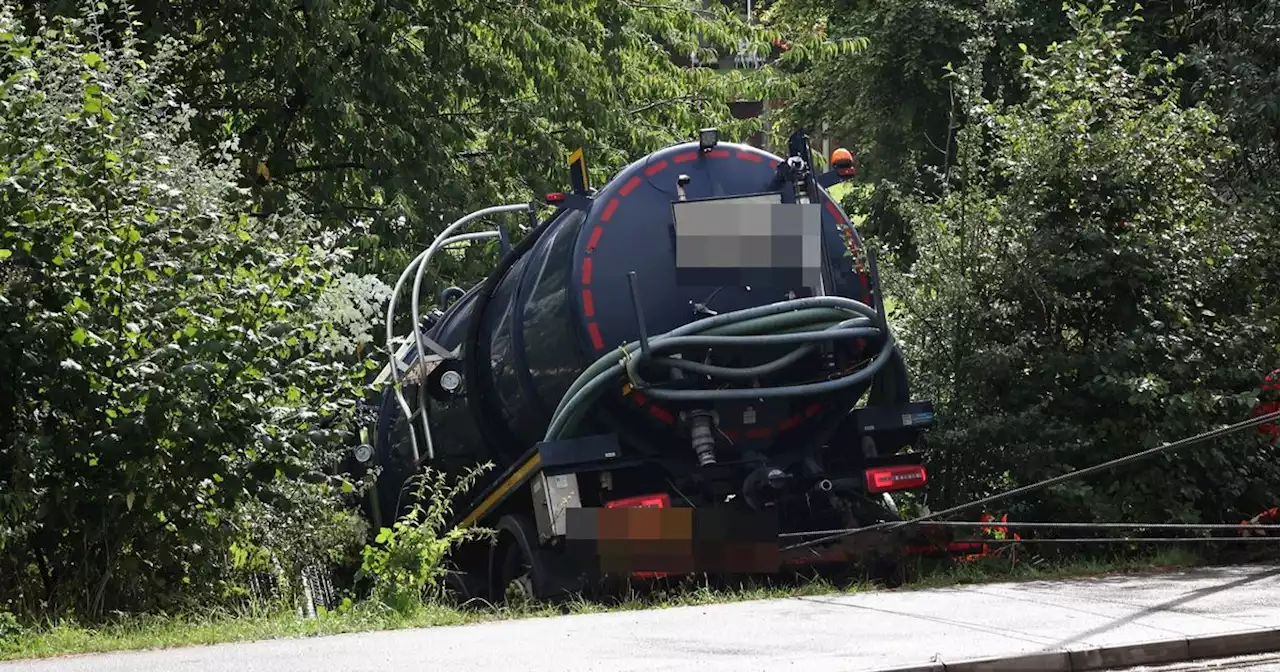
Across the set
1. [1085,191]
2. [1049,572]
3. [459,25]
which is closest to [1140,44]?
[459,25]

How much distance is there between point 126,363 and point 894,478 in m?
4.56

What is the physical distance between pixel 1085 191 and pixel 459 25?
27.9 ft

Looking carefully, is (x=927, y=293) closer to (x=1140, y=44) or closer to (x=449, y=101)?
(x=449, y=101)

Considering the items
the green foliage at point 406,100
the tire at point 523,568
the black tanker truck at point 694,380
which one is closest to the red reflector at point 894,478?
the black tanker truck at point 694,380

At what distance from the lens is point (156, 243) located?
935cm

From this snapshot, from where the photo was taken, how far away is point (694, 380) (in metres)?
9.48

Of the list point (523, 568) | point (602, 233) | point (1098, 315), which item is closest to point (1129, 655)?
point (602, 233)

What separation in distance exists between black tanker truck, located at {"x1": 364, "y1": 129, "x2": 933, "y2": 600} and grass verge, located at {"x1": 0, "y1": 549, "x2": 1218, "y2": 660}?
228 mm

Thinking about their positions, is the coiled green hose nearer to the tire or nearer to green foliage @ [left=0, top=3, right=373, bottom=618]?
the tire

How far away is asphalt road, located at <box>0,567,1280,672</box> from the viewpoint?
279 inches

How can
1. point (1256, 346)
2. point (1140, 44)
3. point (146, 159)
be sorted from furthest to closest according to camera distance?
point (1140, 44) → point (1256, 346) → point (146, 159)

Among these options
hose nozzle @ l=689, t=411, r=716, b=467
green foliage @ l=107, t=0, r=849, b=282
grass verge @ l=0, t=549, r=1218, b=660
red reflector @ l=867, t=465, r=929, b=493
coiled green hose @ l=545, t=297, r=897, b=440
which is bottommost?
grass verge @ l=0, t=549, r=1218, b=660

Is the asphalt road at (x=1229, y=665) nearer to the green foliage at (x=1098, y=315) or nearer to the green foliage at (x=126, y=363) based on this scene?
the green foliage at (x=1098, y=315)

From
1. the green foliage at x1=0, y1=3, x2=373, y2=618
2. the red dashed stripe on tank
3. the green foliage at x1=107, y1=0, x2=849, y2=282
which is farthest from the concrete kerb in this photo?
the green foliage at x1=107, y1=0, x2=849, y2=282
